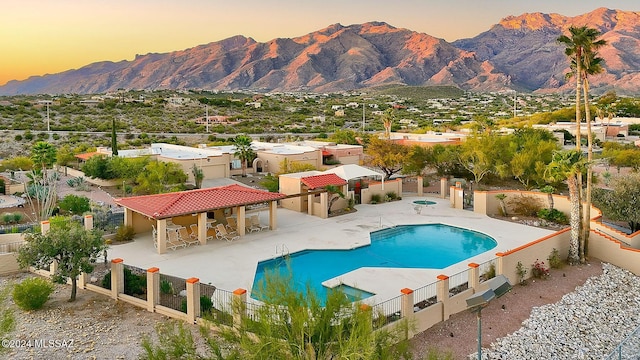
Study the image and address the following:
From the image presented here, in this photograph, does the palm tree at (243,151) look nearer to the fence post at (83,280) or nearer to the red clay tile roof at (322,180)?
the red clay tile roof at (322,180)

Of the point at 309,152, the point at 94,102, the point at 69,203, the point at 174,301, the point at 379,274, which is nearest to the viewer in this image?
the point at 174,301

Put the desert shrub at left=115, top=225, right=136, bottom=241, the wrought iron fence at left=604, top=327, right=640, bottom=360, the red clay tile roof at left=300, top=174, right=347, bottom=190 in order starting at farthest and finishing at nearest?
the red clay tile roof at left=300, top=174, right=347, bottom=190 < the desert shrub at left=115, top=225, right=136, bottom=241 < the wrought iron fence at left=604, top=327, right=640, bottom=360

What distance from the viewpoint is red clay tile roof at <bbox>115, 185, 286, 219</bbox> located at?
18.1m

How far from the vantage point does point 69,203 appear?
23453mm

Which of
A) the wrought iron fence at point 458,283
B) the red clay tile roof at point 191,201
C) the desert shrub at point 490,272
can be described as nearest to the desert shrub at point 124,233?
the red clay tile roof at point 191,201

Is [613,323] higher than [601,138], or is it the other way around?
[601,138]

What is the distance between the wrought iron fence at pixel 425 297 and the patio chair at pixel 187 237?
31.0 ft

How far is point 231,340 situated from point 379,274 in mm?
9462

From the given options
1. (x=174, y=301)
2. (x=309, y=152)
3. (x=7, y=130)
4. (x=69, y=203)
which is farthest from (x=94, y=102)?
(x=174, y=301)

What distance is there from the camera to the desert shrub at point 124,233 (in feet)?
63.9

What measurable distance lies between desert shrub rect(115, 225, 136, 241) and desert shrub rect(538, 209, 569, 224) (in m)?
18.8

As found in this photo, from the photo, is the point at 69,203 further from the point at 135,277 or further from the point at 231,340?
the point at 231,340

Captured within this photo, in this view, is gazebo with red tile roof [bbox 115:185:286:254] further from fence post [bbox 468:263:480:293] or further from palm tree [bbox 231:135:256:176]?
palm tree [bbox 231:135:256:176]

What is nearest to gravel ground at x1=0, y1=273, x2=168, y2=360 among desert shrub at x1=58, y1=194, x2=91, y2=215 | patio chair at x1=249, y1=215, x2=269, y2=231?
patio chair at x1=249, y1=215, x2=269, y2=231
